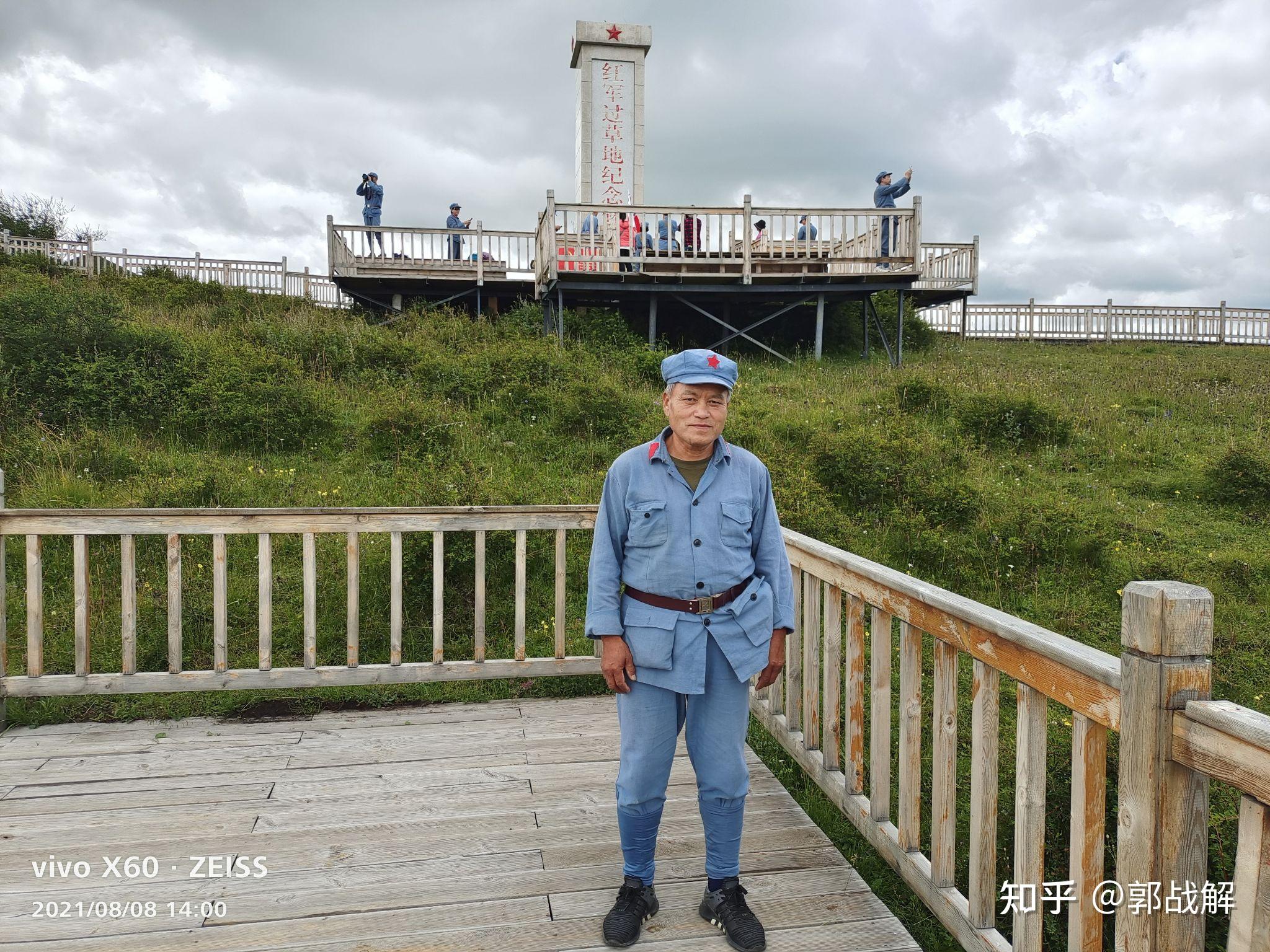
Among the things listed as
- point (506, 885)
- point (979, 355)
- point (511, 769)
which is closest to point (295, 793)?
point (511, 769)

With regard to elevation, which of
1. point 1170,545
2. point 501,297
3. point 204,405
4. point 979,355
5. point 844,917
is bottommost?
point 844,917

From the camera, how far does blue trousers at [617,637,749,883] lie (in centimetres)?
246

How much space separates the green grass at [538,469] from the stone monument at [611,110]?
3.93 m

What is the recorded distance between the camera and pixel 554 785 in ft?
11.6

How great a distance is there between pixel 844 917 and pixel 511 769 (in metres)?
1.67

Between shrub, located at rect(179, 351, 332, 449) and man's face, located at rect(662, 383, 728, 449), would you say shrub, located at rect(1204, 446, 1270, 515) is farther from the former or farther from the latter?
shrub, located at rect(179, 351, 332, 449)

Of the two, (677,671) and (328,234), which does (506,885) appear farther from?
(328,234)

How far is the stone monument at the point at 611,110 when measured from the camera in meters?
15.3

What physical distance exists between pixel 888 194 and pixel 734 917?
14648 mm

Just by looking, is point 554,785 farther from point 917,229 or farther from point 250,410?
point 917,229

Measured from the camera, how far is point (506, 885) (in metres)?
2.74

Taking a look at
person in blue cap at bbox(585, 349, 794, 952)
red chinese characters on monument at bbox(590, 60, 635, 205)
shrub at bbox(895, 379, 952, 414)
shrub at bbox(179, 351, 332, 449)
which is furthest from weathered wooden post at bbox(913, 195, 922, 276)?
person in blue cap at bbox(585, 349, 794, 952)

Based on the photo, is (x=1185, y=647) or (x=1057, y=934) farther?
(x=1057, y=934)

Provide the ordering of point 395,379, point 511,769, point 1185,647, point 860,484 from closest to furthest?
point 1185,647 → point 511,769 → point 860,484 → point 395,379
